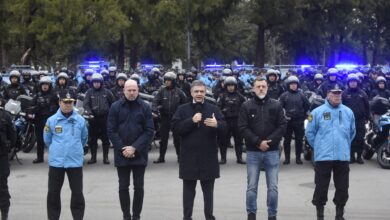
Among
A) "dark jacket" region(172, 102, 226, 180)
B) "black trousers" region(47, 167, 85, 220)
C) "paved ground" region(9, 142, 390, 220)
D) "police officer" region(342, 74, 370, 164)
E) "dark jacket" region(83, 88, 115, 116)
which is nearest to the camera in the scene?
"dark jacket" region(172, 102, 226, 180)

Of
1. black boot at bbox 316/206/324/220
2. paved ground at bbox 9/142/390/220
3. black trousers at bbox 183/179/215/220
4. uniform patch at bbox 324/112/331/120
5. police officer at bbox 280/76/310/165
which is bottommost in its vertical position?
paved ground at bbox 9/142/390/220

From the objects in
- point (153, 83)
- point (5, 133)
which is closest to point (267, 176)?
point (5, 133)

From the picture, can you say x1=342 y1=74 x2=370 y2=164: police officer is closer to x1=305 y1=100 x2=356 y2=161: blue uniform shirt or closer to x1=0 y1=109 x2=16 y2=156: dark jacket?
x1=305 y1=100 x2=356 y2=161: blue uniform shirt

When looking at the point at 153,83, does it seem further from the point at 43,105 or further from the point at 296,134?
the point at 296,134

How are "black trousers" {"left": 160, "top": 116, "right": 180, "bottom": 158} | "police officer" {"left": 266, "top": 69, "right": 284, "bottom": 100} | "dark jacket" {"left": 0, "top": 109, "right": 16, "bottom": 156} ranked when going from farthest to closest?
1. "police officer" {"left": 266, "top": 69, "right": 284, "bottom": 100}
2. "black trousers" {"left": 160, "top": 116, "right": 180, "bottom": 158}
3. "dark jacket" {"left": 0, "top": 109, "right": 16, "bottom": 156}

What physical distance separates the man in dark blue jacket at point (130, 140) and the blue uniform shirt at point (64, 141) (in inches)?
16.0

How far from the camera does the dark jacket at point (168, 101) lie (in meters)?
13.4

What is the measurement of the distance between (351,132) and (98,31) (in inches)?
1036

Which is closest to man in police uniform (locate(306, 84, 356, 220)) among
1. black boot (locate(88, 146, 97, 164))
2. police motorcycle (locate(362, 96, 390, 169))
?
police motorcycle (locate(362, 96, 390, 169))

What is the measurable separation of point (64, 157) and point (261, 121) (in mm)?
2351

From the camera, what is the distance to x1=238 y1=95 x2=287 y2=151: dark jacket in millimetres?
7895

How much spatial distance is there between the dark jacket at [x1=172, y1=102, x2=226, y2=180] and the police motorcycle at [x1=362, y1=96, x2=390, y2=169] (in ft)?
19.0

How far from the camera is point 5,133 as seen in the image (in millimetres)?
8281

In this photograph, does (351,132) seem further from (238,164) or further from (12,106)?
(12,106)
